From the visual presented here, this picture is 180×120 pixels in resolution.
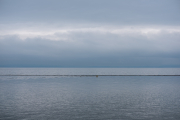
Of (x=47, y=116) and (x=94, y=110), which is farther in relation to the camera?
(x=94, y=110)

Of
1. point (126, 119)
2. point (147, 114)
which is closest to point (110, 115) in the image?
point (126, 119)

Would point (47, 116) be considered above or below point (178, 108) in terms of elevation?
below

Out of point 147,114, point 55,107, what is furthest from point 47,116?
point 147,114

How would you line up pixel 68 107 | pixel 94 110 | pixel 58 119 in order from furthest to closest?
pixel 68 107 → pixel 94 110 → pixel 58 119

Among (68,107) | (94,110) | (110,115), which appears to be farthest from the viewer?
(68,107)

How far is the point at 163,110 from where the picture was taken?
29.5 meters

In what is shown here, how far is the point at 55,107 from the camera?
30.9 m

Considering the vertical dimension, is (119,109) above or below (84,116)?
above

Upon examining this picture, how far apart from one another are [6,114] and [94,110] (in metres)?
13.4

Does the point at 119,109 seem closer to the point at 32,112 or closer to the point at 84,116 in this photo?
the point at 84,116

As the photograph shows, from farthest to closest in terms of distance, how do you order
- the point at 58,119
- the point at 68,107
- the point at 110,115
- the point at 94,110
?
the point at 68,107, the point at 94,110, the point at 110,115, the point at 58,119

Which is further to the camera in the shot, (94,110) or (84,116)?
(94,110)

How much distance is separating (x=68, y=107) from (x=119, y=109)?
872 cm

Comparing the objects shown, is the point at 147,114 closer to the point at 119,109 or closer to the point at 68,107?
the point at 119,109
